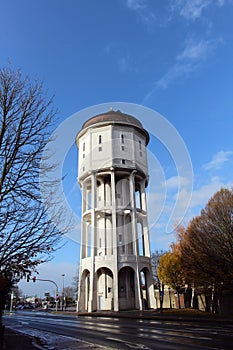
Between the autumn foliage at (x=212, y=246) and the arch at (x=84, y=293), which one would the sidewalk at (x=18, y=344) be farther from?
the arch at (x=84, y=293)

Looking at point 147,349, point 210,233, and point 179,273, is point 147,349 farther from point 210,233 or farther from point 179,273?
point 179,273

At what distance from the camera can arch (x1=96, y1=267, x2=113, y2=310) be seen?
129 feet

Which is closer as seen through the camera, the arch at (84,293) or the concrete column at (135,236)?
the concrete column at (135,236)

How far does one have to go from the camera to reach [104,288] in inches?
1588

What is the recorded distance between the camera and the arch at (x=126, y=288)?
3884 centimetres

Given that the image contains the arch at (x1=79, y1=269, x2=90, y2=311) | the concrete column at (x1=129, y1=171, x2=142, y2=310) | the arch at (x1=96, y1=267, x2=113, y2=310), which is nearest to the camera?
the concrete column at (x1=129, y1=171, x2=142, y2=310)

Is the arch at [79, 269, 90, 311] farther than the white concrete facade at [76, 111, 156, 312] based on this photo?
Yes

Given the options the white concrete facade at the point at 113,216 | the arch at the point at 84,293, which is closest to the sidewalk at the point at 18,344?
the white concrete facade at the point at 113,216

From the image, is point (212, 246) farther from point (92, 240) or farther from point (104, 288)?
point (104, 288)

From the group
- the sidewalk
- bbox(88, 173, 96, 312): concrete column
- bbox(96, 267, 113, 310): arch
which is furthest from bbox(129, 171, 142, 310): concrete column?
the sidewalk

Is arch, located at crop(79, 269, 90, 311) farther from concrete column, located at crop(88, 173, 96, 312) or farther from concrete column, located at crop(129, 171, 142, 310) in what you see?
concrete column, located at crop(129, 171, 142, 310)

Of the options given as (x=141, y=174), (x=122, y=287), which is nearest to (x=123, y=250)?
Answer: (x=122, y=287)

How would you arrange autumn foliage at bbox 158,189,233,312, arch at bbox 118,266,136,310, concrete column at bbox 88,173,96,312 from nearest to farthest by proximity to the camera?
1. autumn foliage at bbox 158,189,233,312
2. concrete column at bbox 88,173,96,312
3. arch at bbox 118,266,136,310

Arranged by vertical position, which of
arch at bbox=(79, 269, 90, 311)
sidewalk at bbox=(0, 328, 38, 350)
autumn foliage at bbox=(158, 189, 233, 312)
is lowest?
sidewalk at bbox=(0, 328, 38, 350)
